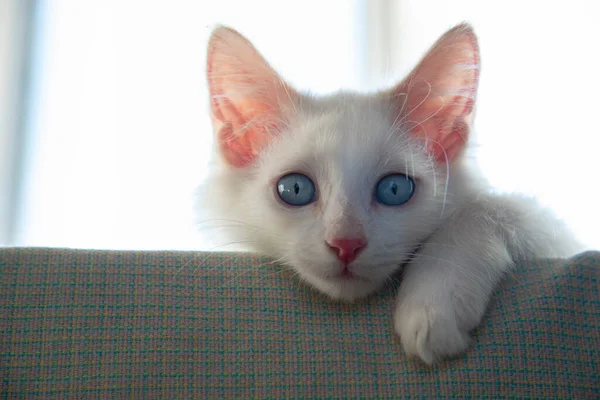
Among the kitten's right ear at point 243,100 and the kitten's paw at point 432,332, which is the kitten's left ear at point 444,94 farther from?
the kitten's paw at point 432,332

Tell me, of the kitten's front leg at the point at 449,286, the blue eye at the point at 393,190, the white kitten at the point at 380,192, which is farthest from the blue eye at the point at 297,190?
the kitten's front leg at the point at 449,286

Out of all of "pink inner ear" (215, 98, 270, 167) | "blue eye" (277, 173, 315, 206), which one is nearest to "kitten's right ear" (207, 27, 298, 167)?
"pink inner ear" (215, 98, 270, 167)

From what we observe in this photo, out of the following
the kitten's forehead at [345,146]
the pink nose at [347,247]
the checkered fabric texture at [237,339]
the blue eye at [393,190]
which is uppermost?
the kitten's forehead at [345,146]

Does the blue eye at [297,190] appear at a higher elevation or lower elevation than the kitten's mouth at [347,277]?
higher

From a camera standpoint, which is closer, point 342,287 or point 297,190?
point 342,287

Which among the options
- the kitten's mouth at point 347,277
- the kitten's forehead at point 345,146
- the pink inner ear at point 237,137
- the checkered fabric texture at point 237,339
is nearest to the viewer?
the checkered fabric texture at point 237,339

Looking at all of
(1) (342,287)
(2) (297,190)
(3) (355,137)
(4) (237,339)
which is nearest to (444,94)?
(3) (355,137)

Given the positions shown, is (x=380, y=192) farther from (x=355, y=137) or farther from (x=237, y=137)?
(x=237, y=137)
